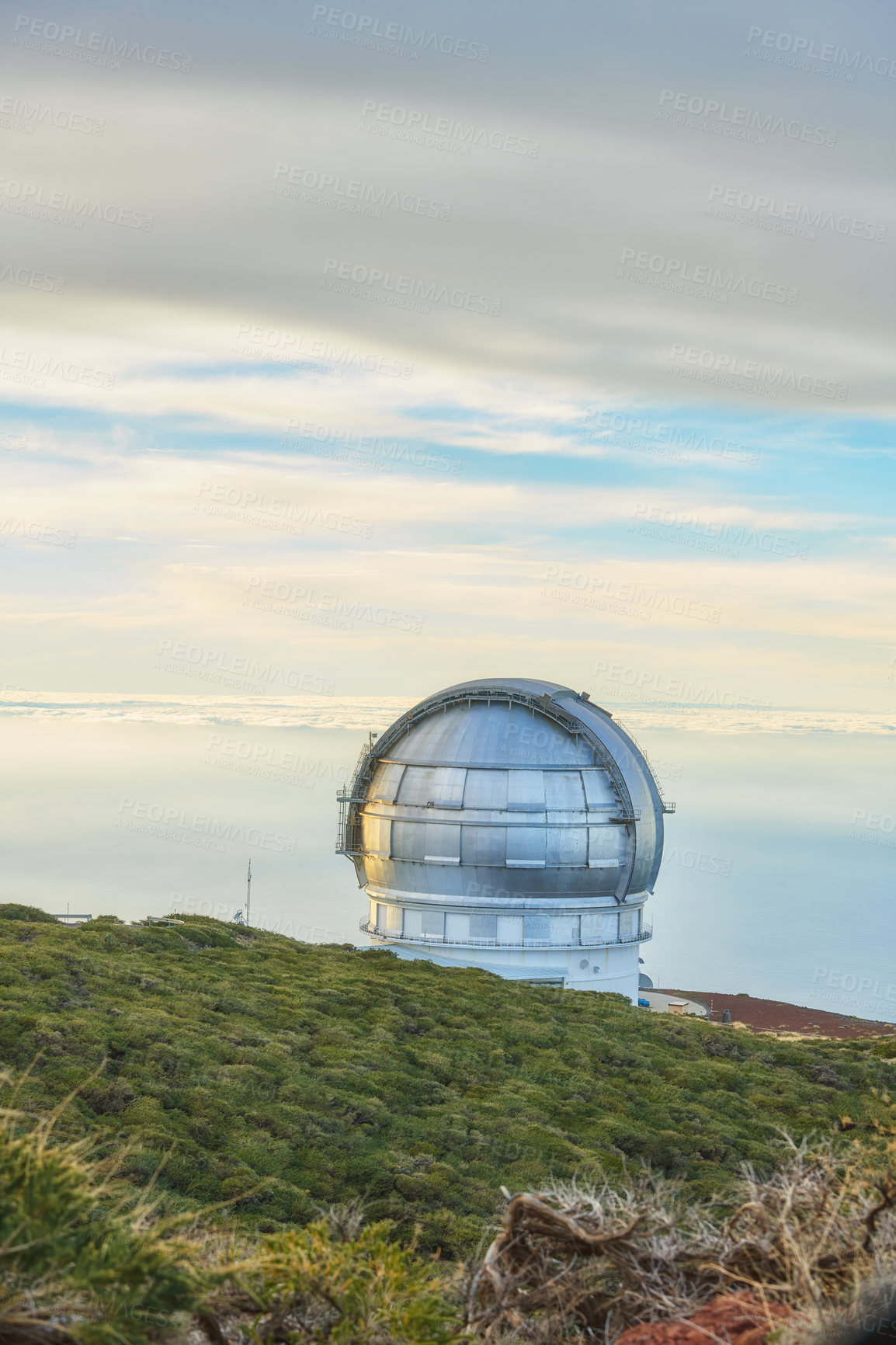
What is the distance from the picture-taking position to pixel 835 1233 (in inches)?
303

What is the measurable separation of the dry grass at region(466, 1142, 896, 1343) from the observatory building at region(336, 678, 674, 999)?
24749 mm

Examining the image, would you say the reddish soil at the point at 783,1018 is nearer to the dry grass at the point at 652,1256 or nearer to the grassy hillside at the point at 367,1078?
the grassy hillside at the point at 367,1078

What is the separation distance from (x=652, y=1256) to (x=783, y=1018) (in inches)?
1436

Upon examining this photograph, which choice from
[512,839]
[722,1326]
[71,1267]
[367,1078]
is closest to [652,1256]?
[722,1326]

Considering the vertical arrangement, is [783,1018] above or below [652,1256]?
below

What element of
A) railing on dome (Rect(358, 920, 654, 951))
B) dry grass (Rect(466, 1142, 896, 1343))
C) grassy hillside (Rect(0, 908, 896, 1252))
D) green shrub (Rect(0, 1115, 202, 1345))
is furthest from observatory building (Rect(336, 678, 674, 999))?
green shrub (Rect(0, 1115, 202, 1345))

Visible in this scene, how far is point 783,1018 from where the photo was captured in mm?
41875

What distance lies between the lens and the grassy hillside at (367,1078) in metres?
14.8

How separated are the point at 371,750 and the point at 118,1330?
3127 centimetres

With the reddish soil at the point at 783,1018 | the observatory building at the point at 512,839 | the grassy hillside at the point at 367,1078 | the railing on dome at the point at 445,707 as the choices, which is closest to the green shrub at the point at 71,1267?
the grassy hillside at the point at 367,1078

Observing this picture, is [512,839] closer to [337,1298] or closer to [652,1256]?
[652,1256]

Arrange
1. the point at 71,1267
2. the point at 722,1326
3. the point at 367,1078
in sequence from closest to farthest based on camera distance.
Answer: the point at 71,1267 < the point at 722,1326 < the point at 367,1078

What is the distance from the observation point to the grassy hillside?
14805mm

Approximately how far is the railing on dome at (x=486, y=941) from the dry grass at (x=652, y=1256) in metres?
25.5
